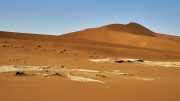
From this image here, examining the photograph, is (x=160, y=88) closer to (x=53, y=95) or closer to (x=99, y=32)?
(x=53, y=95)

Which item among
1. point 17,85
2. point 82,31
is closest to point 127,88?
point 17,85

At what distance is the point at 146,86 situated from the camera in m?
7.97

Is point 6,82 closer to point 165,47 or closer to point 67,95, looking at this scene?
point 67,95

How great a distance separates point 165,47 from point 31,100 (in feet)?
127

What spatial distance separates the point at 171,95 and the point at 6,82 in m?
3.62

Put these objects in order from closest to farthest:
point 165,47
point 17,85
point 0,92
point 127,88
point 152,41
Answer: point 0,92
point 17,85
point 127,88
point 165,47
point 152,41

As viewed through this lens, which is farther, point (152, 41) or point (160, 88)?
point (152, 41)

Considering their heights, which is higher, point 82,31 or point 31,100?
point 82,31

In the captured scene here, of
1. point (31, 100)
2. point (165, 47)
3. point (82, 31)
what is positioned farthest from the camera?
point (82, 31)

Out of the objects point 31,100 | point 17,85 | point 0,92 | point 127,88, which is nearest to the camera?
point 31,100

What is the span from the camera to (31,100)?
5820mm

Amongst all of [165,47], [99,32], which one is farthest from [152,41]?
[99,32]

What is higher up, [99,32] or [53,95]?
[99,32]

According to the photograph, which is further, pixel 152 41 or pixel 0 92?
pixel 152 41
